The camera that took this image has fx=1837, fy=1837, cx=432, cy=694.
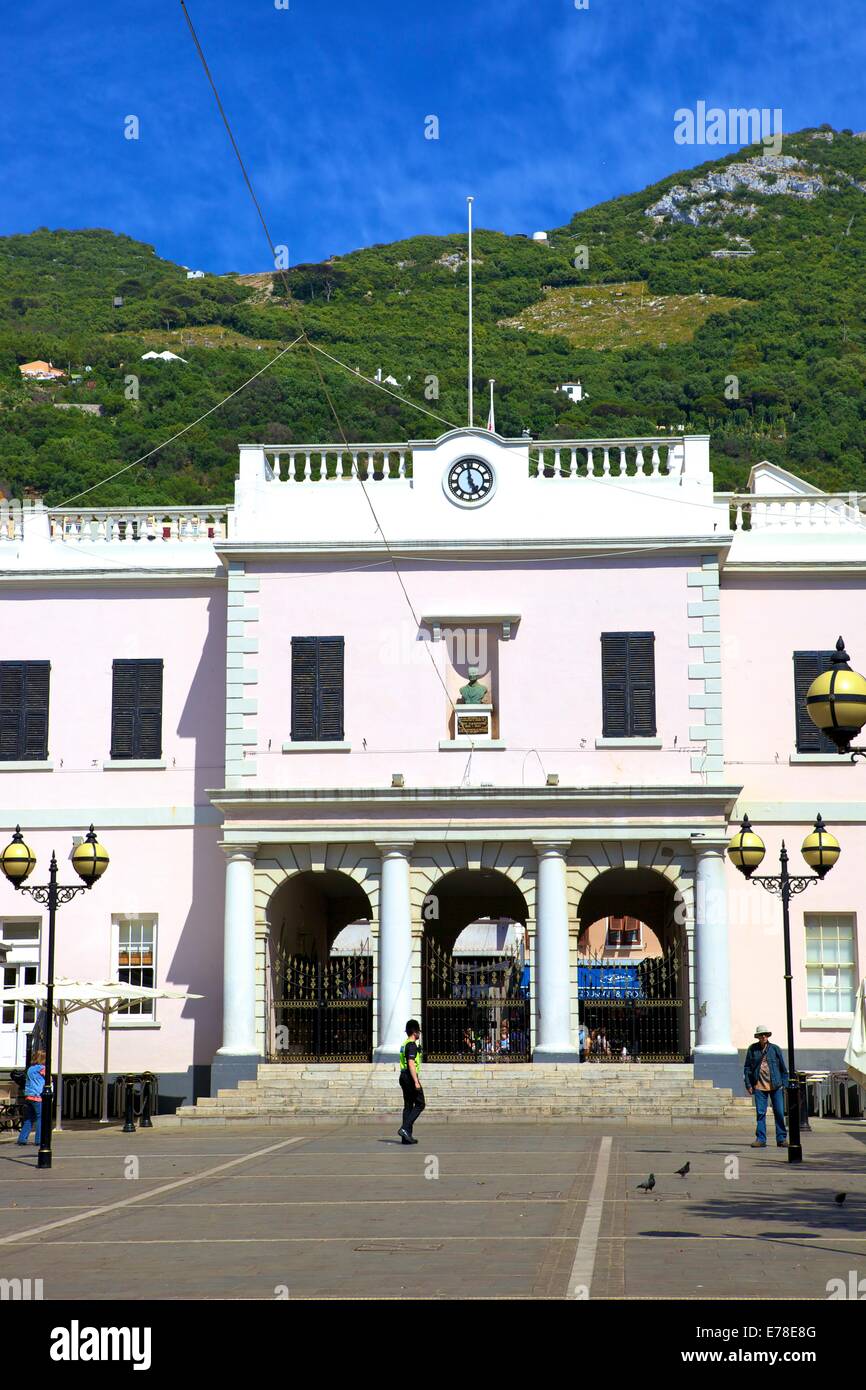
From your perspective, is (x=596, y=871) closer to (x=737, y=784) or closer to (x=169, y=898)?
(x=737, y=784)

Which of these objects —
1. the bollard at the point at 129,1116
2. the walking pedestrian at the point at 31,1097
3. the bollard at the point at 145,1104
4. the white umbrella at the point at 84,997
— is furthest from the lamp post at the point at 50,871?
the bollard at the point at 145,1104

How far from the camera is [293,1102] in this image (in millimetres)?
30172

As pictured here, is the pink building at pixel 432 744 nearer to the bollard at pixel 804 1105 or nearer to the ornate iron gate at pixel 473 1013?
the ornate iron gate at pixel 473 1013

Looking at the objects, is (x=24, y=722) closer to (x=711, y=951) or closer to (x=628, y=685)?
(x=628, y=685)

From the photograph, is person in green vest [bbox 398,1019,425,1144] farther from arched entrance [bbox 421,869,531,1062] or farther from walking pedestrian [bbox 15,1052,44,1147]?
arched entrance [bbox 421,869,531,1062]

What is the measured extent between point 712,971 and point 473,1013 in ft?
13.9

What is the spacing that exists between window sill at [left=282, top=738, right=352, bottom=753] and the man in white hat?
10.0 meters

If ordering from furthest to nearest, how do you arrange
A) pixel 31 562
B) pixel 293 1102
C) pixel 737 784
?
pixel 31 562 < pixel 737 784 < pixel 293 1102

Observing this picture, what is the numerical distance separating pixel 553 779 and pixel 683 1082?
5.51m

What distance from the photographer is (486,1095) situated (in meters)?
30.2

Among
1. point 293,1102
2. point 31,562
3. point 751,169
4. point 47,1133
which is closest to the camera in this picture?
point 47,1133

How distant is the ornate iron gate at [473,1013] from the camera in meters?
32.0
